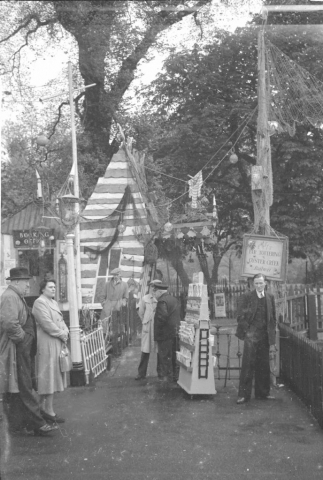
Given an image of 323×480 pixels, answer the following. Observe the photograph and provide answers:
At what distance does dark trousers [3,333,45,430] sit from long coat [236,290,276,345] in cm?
296

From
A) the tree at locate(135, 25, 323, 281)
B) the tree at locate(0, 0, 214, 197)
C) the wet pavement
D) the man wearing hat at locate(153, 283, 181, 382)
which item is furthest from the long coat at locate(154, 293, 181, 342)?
the tree at locate(135, 25, 323, 281)

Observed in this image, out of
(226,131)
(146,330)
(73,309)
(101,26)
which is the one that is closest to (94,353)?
(146,330)

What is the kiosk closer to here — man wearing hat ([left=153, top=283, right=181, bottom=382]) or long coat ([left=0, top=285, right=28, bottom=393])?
man wearing hat ([left=153, top=283, right=181, bottom=382])

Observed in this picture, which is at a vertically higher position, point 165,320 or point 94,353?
point 165,320

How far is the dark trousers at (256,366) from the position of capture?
28.2ft

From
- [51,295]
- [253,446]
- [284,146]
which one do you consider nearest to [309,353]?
[253,446]

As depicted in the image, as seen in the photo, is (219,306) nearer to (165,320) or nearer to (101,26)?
(165,320)

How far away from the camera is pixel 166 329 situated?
10.0 meters

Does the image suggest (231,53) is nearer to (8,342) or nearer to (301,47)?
(301,47)

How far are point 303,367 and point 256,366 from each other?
2.31 feet

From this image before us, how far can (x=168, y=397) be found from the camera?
8.95 metres

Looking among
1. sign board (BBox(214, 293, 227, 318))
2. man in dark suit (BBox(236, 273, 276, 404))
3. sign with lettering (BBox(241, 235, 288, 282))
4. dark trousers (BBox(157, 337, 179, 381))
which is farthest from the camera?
sign board (BBox(214, 293, 227, 318))

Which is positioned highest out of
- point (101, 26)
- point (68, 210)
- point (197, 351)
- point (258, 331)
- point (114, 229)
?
point (101, 26)

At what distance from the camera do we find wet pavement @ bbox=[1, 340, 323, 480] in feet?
18.2
